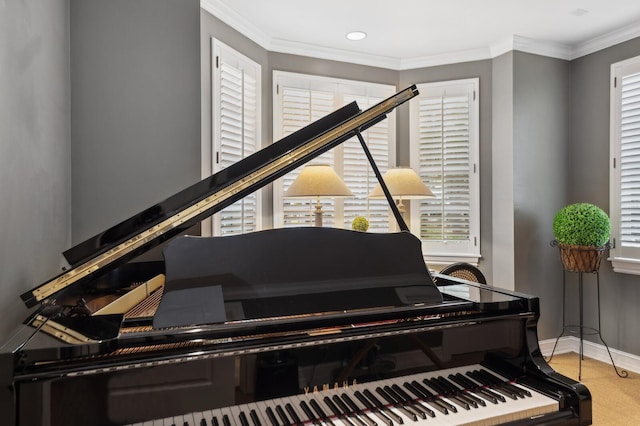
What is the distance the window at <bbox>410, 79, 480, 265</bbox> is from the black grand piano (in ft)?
8.00

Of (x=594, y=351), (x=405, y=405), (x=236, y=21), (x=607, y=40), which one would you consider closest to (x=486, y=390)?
(x=405, y=405)

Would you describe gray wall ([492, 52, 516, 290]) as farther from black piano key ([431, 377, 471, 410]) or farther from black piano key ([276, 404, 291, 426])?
black piano key ([276, 404, 291, 426])

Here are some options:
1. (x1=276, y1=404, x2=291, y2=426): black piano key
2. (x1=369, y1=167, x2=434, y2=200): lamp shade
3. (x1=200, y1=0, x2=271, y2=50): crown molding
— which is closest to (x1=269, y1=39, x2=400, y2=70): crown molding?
(x1=200, y1=0, x2=271, y2=50): crown molding

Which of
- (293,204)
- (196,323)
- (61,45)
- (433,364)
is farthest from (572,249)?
(61,45)

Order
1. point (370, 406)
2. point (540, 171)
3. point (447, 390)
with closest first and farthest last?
point (370, 406) → point (447, 390) → point (540, 171)

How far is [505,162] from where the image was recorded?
3.82 metres

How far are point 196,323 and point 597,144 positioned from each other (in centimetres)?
395

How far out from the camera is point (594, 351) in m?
3.83

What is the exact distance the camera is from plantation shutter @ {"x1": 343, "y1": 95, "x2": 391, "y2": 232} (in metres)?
4.09

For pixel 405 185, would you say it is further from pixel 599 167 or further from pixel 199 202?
pixel 199 202

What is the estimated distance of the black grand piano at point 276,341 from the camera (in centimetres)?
108

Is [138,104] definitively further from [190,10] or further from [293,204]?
[293,204]

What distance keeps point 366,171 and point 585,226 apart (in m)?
1.93

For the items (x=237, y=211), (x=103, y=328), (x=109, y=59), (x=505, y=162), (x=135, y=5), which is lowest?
(x=103, y=328)
